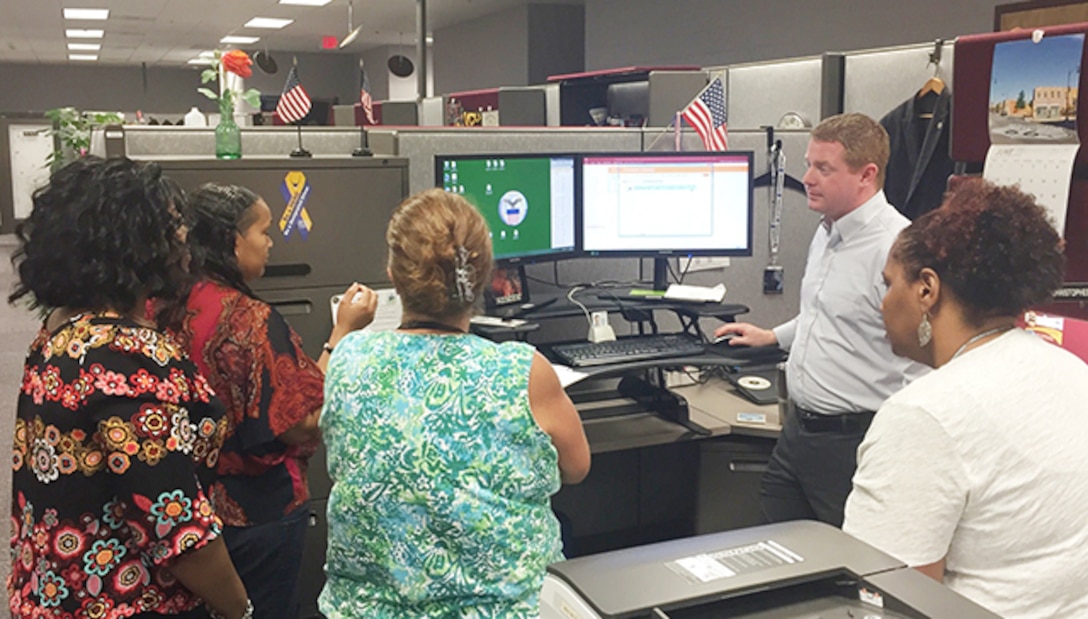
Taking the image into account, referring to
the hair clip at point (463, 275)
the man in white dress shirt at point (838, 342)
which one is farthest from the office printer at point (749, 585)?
the man in white dress shirt at point (838, 342)

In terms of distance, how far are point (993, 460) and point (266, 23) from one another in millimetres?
11697

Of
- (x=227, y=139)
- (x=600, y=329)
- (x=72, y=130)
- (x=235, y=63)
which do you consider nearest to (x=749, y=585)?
(x=600, y=329)

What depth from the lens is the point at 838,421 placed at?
2039mm

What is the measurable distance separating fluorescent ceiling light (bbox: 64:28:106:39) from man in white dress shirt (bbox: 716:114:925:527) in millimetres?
11726

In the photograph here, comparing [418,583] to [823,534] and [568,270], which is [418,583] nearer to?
[823,534]

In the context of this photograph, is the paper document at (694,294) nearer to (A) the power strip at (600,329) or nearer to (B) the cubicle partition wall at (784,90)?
(A) the power strip at (600,329)

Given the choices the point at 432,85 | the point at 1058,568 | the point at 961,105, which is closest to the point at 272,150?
the point at 961,105

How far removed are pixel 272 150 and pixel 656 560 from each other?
2.00 meters

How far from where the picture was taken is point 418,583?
1282 mm

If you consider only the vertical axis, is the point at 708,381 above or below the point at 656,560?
below

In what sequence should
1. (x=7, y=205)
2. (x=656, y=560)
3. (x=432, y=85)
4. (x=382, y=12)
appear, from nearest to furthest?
1. (x=656, y=560)
2. (x=382, y=12)
3. (x=7, y=205)
4. (x=432, y=85)

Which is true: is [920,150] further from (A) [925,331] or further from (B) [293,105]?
(B) [293,105]

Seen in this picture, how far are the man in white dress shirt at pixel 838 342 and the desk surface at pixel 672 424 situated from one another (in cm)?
12

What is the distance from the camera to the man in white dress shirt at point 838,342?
2.02 metres
